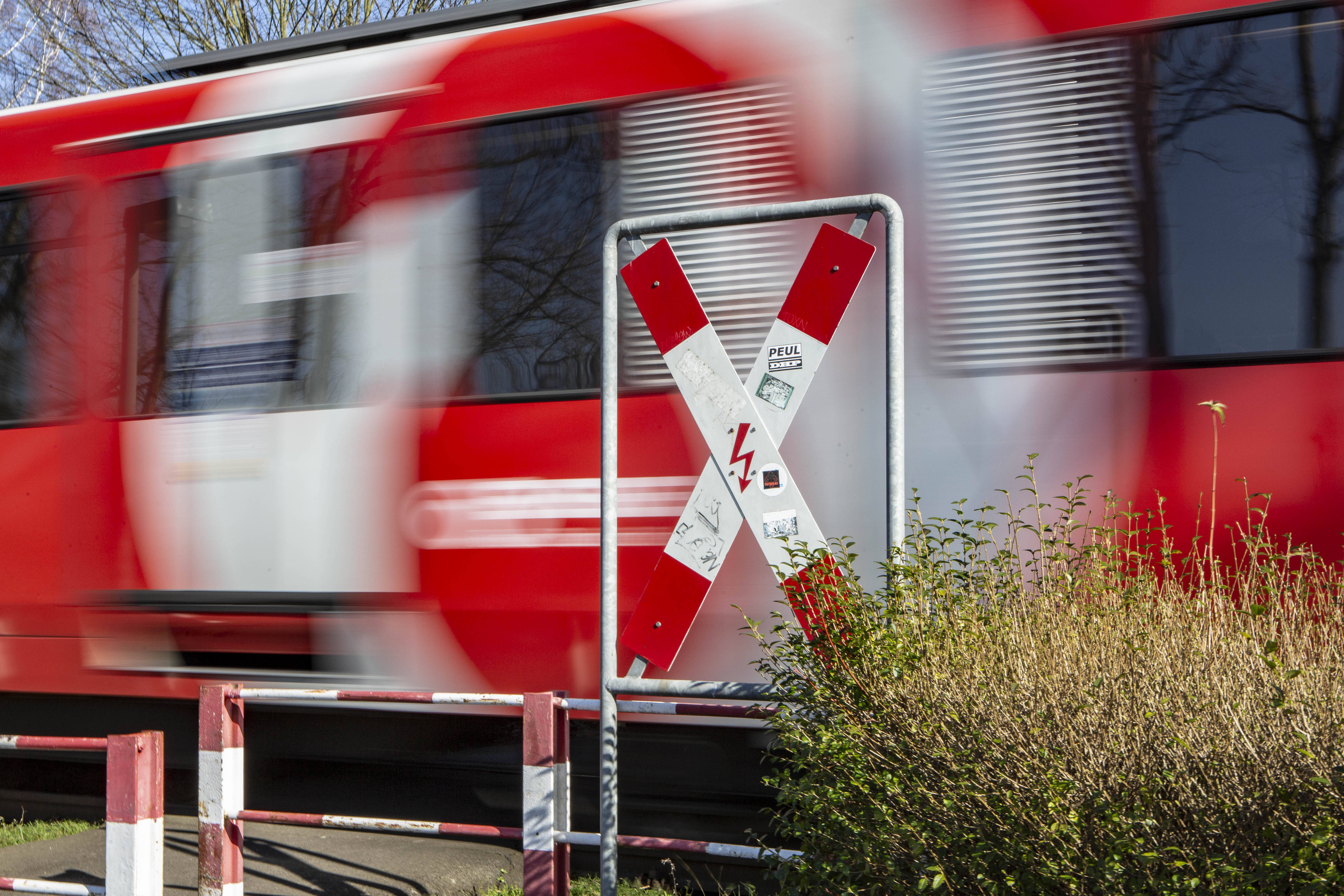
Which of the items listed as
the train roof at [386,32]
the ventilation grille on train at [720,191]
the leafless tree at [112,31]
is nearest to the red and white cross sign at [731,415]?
the ventilation grille on train at [720,191]

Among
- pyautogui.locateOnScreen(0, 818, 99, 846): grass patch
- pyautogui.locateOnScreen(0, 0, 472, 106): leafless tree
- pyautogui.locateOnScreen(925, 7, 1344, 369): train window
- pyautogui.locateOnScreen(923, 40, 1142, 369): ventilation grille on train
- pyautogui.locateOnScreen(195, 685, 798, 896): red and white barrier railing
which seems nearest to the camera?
pyautogui.locateOnScreen(195, 685, 798, 896): red and white barrier railing

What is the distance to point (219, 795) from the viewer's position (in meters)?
4.10

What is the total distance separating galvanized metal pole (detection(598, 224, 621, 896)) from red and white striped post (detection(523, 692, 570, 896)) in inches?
10.0

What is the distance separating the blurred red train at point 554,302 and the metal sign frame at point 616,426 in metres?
1.00

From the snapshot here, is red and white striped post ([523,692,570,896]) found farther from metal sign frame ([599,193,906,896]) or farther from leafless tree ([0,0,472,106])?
leafless tree ([0,0,472,106])

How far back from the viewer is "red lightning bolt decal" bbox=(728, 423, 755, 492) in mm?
3256

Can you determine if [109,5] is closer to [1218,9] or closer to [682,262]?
[682,262]

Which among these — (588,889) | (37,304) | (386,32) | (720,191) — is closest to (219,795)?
(588,889)

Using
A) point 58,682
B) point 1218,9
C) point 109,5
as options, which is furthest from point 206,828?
point 109,5

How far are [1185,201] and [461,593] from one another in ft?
10.4

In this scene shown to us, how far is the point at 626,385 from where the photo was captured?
4730 mm

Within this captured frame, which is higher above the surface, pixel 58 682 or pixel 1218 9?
pixel 1218 9

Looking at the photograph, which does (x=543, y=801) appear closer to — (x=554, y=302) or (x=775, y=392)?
(x=775, y=392)

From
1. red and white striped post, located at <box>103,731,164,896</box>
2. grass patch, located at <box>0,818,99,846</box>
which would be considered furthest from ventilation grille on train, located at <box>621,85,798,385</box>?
grass patch, located at <box>0,818,99,846</box>
